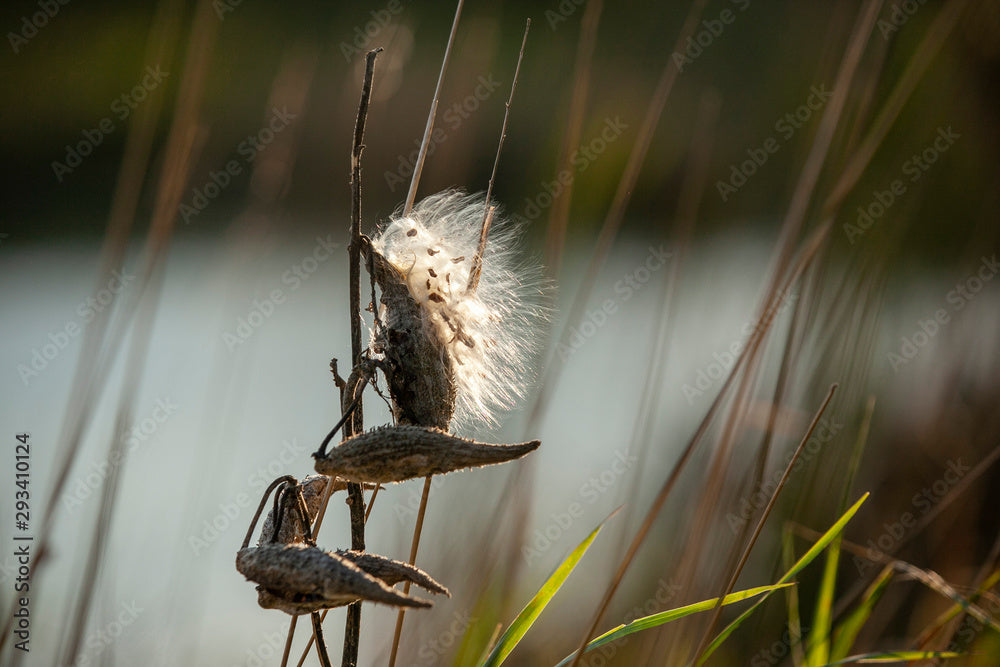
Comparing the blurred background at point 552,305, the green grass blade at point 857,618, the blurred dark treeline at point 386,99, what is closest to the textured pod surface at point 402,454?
the blurred background at point 552,305

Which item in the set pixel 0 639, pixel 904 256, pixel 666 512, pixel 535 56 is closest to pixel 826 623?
pixel 0 639

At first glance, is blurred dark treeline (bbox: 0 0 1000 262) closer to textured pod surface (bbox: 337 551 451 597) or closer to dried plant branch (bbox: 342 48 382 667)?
dried plant branch (bbox: 342 48 382 667)

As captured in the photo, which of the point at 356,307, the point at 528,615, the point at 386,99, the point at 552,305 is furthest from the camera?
the point at 386,99

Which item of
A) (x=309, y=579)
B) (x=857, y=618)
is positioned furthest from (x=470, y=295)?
(x=857, y=618)

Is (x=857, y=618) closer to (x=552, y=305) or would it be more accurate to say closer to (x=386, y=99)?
(x=552, y=305)

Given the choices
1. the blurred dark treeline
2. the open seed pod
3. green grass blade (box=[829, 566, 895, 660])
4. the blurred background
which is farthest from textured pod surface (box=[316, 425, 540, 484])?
the blurred dark treeline
